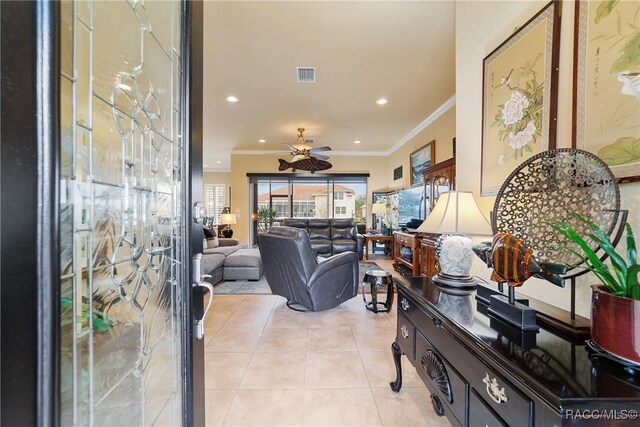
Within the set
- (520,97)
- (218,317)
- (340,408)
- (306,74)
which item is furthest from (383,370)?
(306,74)

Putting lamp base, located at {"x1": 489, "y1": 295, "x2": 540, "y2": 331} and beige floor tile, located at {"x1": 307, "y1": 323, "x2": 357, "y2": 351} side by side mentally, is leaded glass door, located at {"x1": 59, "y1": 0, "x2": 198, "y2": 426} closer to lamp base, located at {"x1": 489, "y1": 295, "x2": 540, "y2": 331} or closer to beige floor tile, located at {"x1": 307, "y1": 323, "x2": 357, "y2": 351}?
lamp base, located at {"x1": 489, "y1": 295, "x2": 540, "y2": 331}

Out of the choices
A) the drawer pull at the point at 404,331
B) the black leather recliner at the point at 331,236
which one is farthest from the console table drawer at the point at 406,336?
the black leather recliner at the point at 331,236

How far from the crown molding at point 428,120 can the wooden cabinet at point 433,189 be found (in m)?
1.12

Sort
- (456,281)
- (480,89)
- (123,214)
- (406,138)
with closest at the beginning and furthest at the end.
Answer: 1. (123,214)
2. (456,281)
3. (480,89)
4. (406,138)

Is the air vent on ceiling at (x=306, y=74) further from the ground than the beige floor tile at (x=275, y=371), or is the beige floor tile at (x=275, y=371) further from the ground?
the air vent on ceiling at (x=306, y=74)

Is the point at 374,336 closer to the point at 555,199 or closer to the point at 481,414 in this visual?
the point at 481,414

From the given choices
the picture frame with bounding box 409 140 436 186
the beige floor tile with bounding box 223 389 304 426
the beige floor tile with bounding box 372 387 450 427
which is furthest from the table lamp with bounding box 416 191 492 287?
the picture frame with bounding box 409 140 436 186

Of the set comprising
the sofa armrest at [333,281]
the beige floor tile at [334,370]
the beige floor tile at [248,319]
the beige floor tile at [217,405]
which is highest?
the sofa armrest at [333,281]

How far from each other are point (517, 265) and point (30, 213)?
1.33m

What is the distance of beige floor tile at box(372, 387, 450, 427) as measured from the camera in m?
1.53

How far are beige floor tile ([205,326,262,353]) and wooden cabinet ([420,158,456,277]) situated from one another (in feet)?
7.34

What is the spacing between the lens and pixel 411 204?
5.21 m

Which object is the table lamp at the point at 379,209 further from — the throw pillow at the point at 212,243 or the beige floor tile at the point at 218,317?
the beige floor tile at the point at 218,317

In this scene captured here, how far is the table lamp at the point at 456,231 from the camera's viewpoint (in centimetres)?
138
